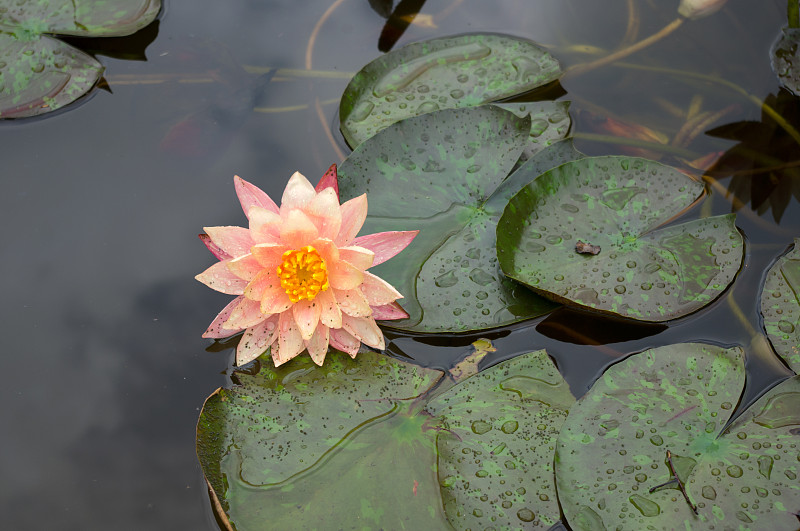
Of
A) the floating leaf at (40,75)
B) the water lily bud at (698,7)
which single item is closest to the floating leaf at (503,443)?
the water lily bud at (698,7)

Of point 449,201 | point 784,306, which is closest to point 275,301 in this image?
point 449,201

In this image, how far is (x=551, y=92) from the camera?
125 inches

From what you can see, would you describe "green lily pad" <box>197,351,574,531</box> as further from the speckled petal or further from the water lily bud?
the water lily bud

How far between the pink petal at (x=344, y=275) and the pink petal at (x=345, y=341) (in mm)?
222

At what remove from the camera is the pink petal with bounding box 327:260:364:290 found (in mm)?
2039

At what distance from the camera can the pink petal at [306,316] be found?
6.85ft

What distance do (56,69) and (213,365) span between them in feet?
6.56

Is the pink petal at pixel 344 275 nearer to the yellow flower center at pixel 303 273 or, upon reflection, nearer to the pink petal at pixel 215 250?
the yellow flower center at pixel 303 273

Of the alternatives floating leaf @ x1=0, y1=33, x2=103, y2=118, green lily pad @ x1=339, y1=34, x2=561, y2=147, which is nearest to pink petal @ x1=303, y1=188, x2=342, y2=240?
green lily pad @ x1=339, y1=34, x2=561, y2=147

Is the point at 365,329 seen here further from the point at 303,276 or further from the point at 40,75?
the point at 40,75

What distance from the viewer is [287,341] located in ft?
7.11

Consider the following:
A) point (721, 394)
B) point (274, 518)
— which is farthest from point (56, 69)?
point (721, 394)

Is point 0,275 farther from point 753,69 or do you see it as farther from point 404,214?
point 753,69

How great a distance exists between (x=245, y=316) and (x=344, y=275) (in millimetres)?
421
